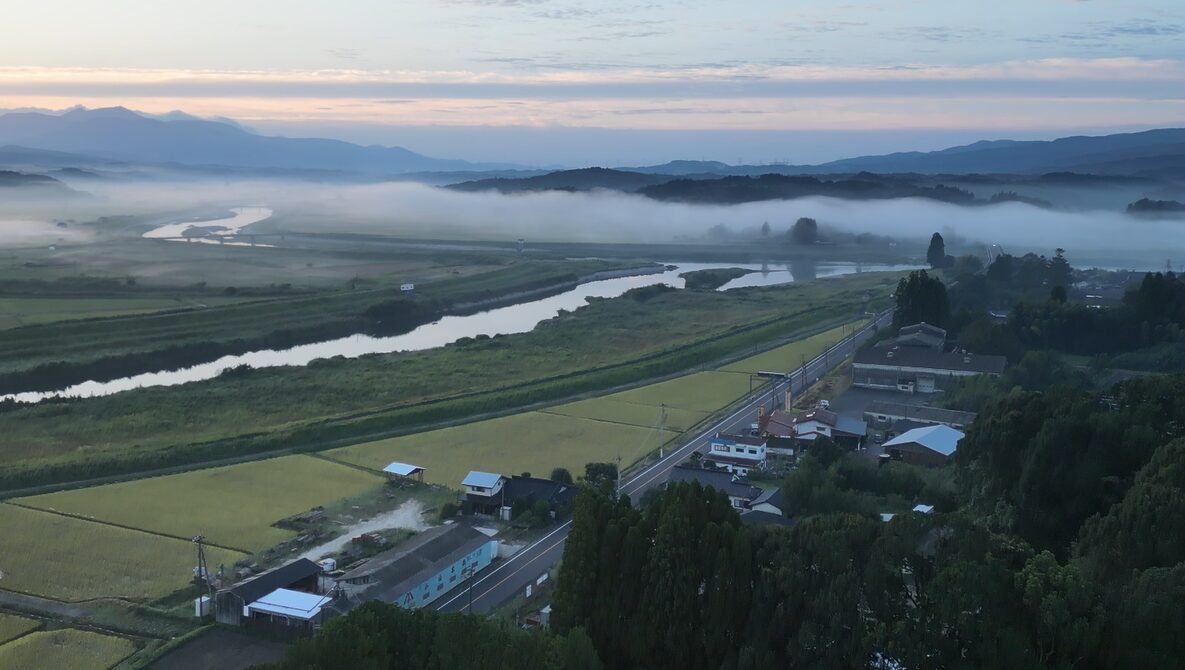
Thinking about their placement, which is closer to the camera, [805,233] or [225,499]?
[225,499]

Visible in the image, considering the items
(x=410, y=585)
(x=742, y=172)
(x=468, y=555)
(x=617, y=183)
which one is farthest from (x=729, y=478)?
(x=742, y=172)

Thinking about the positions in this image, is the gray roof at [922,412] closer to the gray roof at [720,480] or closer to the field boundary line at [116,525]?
the gray roof at [720,480]

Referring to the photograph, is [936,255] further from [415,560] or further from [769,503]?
[415,560]

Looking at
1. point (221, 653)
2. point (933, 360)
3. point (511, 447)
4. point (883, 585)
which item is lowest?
point (221, 653)

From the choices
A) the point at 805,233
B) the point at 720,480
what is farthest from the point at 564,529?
the point at 805,233

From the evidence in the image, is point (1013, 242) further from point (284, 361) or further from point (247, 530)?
point (247, 530)

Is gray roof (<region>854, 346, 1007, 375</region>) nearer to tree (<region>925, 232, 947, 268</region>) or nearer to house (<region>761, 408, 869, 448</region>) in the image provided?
house (<region>761, 408, 869, 448</region>)
